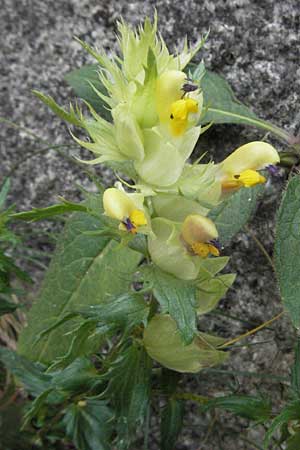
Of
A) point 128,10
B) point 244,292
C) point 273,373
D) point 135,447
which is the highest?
point 128,10

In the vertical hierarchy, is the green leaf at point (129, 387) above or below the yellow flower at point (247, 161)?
below

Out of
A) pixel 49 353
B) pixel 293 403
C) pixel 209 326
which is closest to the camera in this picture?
pixel 293 403

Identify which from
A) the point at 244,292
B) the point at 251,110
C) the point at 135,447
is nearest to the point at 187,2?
the point at 251,110

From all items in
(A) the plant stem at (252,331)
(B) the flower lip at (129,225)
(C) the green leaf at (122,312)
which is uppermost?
(B) the flower lip at (129,225)

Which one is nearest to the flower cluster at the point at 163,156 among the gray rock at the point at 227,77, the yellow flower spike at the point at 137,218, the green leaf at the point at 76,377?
the yellow flower spike at the point at 137,218

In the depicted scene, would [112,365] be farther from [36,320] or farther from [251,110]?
[251,110]

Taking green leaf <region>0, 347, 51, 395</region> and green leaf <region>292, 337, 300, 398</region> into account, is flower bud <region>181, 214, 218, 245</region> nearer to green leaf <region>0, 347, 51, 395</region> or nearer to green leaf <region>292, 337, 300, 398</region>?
green leaf <region>292, 337, 300, 398</region>

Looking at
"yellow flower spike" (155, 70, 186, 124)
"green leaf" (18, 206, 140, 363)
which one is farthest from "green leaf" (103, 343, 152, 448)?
"yellow flower spike" (155, 70, 186, 124)

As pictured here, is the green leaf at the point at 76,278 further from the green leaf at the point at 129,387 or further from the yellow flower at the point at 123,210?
the yellow flower at the point at 123,210
